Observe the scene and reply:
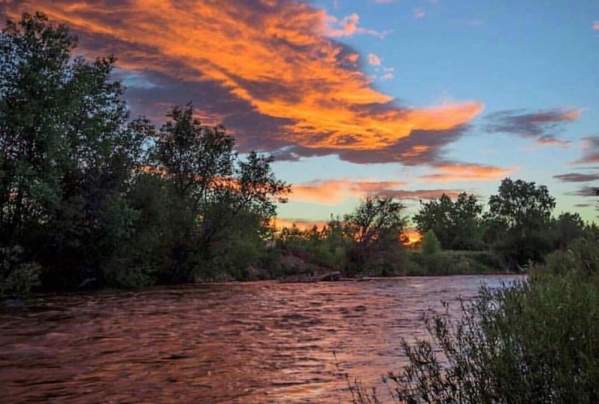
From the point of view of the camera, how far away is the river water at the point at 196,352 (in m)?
9.09

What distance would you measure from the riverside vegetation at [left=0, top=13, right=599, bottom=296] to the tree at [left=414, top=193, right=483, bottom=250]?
6525 cm

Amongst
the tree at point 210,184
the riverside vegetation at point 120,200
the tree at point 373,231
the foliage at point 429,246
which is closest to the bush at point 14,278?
the riverside vegetation at point 120,200

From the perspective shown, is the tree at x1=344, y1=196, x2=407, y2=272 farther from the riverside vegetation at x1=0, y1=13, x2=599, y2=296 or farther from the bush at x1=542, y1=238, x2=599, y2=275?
the bush at x1=542, y1=238, x2=599, y2=275

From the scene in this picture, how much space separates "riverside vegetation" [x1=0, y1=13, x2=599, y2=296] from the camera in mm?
30922

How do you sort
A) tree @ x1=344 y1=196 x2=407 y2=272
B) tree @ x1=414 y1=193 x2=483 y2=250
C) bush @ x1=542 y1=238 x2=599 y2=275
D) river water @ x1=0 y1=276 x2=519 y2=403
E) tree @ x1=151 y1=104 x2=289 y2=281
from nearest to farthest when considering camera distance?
river water @ x1=0 y1=276 x2=519 y2=403
bush @ x1=542 y1=238 x2=599 y2=275
tree @ x1=151 y1=104 x2=289 y2=281
tree @ x1=344 y1=196 x2=407 y2=272
tree @ x1=414 y1=193 x2=483 y2=250

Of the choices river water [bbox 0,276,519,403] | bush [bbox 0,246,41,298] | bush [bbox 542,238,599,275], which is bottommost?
river water [bbox 0,276,519,403]

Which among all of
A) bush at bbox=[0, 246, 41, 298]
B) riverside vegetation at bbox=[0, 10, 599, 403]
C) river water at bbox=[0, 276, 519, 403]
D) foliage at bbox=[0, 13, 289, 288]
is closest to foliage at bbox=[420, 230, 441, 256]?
riverside vegetation at bbox=[0, 10, 599, 403]

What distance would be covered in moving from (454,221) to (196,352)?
14126 cm

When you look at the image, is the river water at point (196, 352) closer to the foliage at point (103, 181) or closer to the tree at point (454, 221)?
the foliage at point (103, 181)

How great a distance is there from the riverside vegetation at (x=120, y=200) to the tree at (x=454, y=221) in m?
65.3

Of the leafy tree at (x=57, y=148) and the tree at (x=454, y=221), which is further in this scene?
the tree at (x=454, y=221)

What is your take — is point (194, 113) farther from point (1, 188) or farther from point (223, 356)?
point (223, 356)

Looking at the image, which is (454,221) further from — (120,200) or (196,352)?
(196,352)

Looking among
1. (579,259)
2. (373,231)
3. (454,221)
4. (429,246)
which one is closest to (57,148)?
(579,259)
